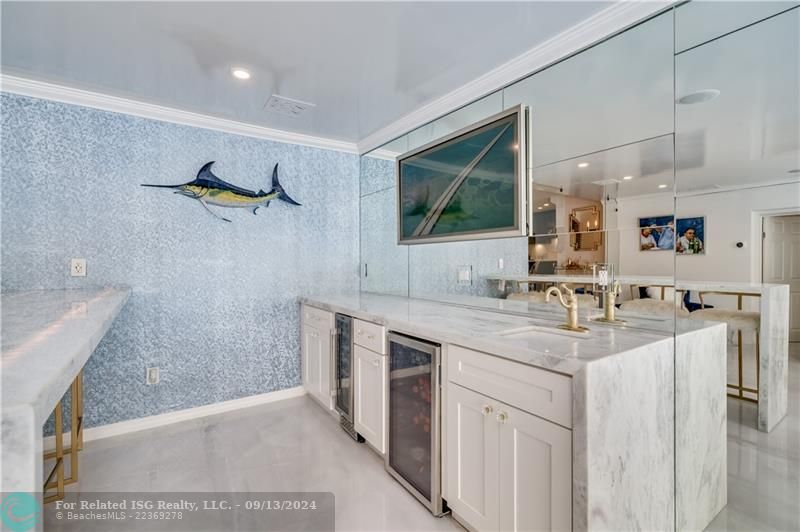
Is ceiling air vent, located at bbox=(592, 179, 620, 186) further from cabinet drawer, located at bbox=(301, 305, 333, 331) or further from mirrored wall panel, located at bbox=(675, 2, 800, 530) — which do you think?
cabinet drawer, located at bbox=(301, 305, 333, 331)

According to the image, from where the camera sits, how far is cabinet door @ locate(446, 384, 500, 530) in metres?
1.41

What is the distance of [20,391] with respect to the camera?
25.2 inches

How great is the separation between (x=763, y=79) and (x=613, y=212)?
1.98 feet

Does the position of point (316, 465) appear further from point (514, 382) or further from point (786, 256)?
point (786, 256)

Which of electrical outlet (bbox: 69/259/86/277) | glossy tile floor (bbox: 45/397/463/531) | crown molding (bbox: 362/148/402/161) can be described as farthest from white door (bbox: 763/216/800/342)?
electrical outlet (bbox: 69/259/86/277)

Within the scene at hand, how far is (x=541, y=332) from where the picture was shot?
1670mm

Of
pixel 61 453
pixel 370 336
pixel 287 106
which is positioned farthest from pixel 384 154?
pixel 61 453

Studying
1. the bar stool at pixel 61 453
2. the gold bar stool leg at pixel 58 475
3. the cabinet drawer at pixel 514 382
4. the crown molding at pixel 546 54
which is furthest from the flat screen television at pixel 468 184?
the gold bar stool leg at pixel 58 475

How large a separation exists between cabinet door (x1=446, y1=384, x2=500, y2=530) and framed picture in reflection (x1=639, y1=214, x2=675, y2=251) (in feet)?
2.94

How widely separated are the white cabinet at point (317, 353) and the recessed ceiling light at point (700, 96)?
224 cm

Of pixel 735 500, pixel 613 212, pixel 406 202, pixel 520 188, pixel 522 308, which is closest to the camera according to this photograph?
pixel 735 500

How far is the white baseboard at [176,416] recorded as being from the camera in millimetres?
2453

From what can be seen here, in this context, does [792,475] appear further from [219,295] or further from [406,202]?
[219,295]

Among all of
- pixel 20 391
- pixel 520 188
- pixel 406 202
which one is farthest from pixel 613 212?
pixel 20 391
